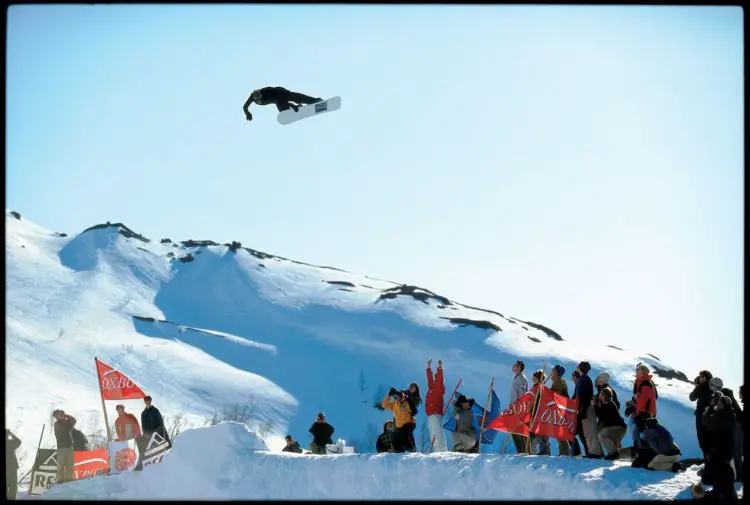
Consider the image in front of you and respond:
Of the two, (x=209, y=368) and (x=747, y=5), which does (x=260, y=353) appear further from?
(x=747, y=5)

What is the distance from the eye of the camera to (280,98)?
637 inches

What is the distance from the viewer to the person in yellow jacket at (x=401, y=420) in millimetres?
15195

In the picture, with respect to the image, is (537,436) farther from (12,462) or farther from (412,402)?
(12,462)

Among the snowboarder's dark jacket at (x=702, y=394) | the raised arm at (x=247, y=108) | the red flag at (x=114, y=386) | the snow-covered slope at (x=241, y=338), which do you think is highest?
the snow-covered slope at (x=241, y=338)

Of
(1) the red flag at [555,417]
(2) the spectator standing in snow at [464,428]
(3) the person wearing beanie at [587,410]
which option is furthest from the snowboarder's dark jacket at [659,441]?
(2) the spectator standing in snow at [464,428]

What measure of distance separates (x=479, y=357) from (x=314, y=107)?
108 m

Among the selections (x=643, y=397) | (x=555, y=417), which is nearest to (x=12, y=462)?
(x=555, y=417)

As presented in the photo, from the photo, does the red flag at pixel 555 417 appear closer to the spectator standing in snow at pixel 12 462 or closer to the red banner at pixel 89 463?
the red banner at pixel 89 463

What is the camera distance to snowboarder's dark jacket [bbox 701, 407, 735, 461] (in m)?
11.4

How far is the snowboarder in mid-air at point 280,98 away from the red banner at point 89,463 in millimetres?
6181

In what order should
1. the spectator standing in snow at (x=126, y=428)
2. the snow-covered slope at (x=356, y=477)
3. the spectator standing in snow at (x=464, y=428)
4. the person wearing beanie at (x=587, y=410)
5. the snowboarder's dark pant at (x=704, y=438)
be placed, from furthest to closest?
the spectator standing in snow at (x=126, y=428) < the spectator standing in snow at (x=464, y=428) < the person wearing beanie at (x=587, y=410) < the snow-covered slope at (x=356, y=477) < the snowboarder's dark pant at (x=704, y=438)

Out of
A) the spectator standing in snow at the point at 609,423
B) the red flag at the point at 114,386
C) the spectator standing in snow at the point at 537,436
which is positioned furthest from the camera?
the red flag at the point at 114,386

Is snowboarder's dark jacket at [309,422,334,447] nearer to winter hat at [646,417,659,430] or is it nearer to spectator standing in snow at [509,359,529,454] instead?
spectator standing in snow at [509,359,529,454]

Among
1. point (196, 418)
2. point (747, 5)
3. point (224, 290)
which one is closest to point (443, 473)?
point (747, 5)
